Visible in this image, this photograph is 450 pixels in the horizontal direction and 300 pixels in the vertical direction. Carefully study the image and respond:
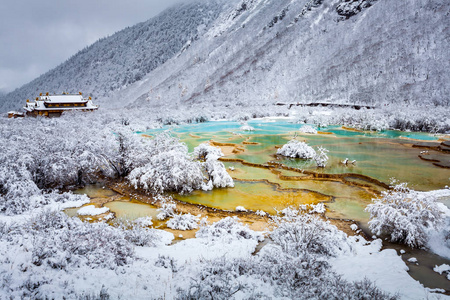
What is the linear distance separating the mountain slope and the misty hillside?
1595 centimetres

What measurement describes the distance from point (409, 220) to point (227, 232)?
4911 mm

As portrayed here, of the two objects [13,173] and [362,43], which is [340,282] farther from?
[362,43]

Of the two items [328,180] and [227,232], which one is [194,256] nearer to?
[227,232]

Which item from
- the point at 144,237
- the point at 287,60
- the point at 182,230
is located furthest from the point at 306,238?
the point at 287,60

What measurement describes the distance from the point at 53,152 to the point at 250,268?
36.0 feet

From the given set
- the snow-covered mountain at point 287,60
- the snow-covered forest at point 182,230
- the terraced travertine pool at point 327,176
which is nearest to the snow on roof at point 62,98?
the snow-covered forest at point 182,230

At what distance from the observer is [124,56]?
128875 millimetres

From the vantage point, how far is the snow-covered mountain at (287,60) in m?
48.6

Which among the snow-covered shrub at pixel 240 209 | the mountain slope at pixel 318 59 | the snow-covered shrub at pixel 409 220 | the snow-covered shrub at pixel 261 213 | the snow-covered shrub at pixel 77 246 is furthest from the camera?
the mountain slope at pixel 318 59

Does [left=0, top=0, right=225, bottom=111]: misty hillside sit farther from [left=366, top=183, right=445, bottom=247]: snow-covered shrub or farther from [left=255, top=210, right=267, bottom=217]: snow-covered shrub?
[left=366, top=183, right=445, bottom=247]: snow-covered shrub

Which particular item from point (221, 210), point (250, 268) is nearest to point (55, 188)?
point (221, 210)

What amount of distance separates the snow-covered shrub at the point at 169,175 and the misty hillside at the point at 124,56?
10462 centimetres

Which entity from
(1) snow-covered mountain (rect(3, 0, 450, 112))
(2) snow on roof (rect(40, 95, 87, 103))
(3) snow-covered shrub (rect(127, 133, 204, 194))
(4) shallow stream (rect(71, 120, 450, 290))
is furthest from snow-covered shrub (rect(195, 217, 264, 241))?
(2) snow on roof (rect(40, 95, 87, 103))

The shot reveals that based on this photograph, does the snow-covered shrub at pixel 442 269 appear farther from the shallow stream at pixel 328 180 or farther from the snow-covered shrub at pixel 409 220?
the snow-covered shrub at pixel 409 220
